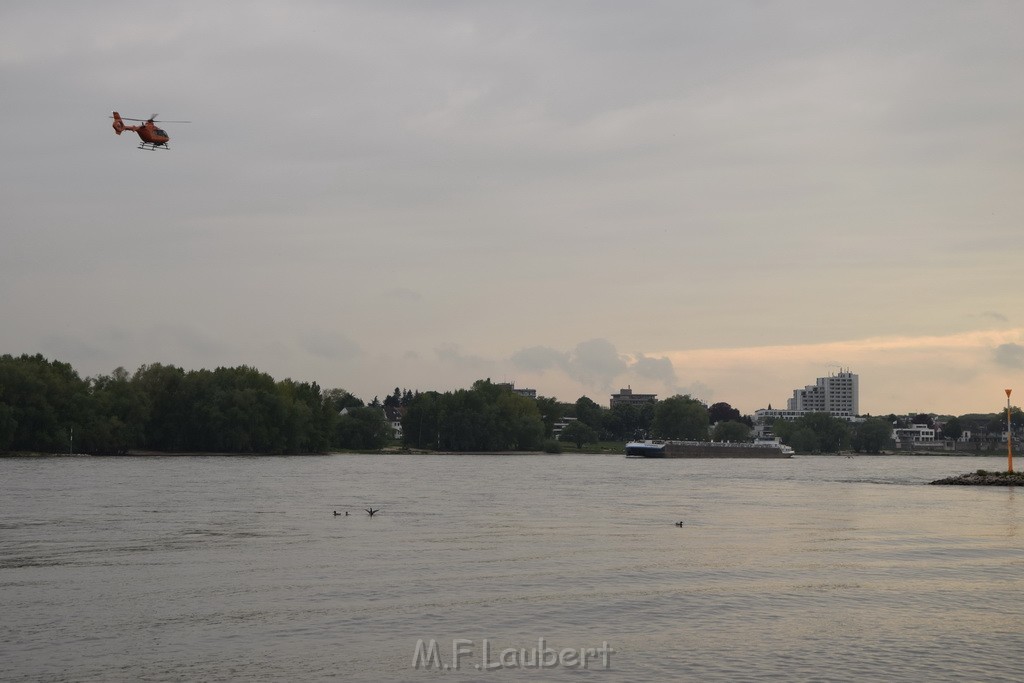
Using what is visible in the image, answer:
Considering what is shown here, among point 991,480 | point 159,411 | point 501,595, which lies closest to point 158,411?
point 159,411

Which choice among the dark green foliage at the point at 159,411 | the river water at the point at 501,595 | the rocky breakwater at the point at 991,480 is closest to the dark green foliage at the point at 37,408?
the dark green foliage at the point at 159,411

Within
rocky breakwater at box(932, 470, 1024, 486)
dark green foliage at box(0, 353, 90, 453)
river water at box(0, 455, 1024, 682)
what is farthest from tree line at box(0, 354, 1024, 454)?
rocky breakwater at box(932, 470, 1024, 486)

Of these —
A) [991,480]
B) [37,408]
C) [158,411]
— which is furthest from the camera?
[158,411]

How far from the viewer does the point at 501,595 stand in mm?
30047

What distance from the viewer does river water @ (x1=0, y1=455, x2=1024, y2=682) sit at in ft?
72.4

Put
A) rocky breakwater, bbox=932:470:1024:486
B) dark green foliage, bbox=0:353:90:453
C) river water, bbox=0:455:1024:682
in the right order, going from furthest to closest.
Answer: dark green foliage, bbox=0:353:90:453 → rocky breakwater, bbox=932:470:1024:486 → river water, bbox=0:455:1024:682

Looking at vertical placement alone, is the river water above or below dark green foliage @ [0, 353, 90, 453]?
below

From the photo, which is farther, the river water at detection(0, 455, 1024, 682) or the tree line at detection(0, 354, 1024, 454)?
the tree line at detection(0, 354, 1024, 454)

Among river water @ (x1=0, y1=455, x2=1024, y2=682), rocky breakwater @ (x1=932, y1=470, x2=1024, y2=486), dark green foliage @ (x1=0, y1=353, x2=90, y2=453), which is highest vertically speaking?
dark green foliage @ (x1=0, y1=353, x2=90, y2=453)

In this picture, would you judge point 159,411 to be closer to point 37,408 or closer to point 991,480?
point 37,408

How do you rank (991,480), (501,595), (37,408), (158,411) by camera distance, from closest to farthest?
(501,595) < (991,480) < (37,408) < (158,411)

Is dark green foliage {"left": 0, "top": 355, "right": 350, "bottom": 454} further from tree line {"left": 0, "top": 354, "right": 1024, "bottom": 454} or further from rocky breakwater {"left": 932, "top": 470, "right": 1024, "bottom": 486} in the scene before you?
rocky breakwater {"left": 932, "top": 470, "right": 1024, "bottom": 486}

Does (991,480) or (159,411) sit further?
(159,411)

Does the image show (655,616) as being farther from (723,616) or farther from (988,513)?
(988,513)
